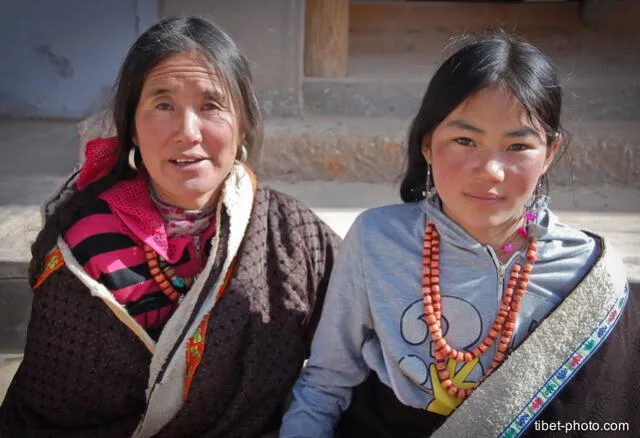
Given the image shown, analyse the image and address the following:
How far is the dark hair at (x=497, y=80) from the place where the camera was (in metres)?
1.73

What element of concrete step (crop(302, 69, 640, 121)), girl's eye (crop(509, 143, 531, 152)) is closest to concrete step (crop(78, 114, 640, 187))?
concrete step (crop(302, 69, 640, 121))

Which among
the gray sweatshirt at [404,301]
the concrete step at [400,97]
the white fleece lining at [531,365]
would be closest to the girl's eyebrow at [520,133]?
the gray sweatshirt at [404,301]

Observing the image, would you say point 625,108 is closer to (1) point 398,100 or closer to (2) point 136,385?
(1) point 398,100

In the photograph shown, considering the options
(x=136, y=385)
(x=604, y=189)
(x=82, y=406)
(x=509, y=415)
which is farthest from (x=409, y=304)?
(x=604, y=189)

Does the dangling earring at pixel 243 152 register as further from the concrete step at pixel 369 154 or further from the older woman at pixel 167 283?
the concrete step at pixel 369 154

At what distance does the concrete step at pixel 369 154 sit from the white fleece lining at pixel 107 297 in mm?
2502

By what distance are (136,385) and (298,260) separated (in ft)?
1.81

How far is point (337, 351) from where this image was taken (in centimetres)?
196

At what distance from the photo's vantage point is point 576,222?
3723mm

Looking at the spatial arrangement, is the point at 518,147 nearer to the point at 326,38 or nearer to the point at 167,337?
the point at 167,337

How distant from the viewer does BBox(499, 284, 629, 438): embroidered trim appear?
1.76 meters

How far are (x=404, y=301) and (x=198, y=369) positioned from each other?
1.84ft

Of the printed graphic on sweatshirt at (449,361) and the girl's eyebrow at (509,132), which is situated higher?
the girl's eyebrow at (509,132)

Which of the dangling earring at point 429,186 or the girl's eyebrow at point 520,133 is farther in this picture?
the dangling earring at point 429,186
